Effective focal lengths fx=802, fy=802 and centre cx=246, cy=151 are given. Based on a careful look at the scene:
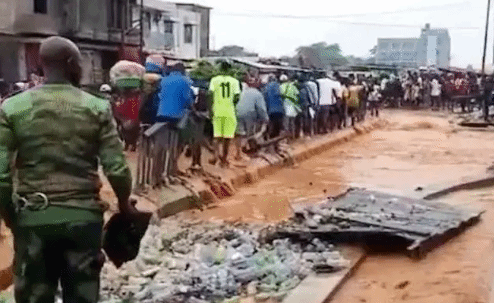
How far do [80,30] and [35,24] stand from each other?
8.63 ft

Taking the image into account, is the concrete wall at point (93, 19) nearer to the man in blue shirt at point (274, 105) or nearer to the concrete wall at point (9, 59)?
the concrete wall at point (9, 59)

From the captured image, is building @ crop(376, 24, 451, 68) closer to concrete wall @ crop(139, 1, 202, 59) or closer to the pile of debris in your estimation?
concrete wall @ crop(139, 1, 202, 59)

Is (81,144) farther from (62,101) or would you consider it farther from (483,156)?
(483,156)

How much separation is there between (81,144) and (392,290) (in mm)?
3998

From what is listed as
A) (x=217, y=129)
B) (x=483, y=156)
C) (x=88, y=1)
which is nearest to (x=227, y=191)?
(x=217, y=129)

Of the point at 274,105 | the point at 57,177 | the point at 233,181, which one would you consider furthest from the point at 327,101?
the point at 57,177

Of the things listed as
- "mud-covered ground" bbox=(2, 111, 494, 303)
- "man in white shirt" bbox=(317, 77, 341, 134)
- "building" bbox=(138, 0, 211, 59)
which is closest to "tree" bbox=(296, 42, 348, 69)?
"building" bbox=(138, 0, 211, 59)

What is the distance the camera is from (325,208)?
9367mm

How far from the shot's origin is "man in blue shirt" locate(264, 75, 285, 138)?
1616 centimetres

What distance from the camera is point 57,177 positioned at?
3656mm

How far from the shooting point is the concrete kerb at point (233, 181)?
10375 mm

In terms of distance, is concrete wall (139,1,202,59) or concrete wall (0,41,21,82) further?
concrete wall (139,1,202,59)

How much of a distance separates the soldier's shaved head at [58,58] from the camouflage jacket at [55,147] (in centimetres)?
6

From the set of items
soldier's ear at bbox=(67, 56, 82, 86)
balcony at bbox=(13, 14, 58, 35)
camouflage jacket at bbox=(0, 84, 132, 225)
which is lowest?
camouflage jacket at bbox=(0, 84, 132, 225)
